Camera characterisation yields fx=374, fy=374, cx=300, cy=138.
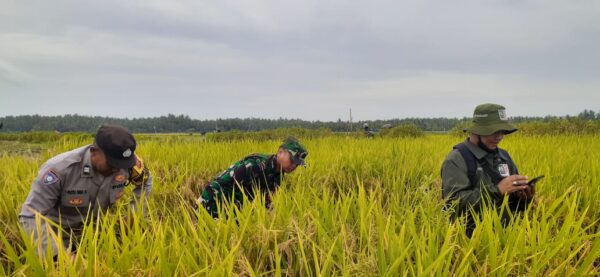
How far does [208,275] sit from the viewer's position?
1.26 metres

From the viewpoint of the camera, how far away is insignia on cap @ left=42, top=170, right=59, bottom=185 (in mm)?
2324

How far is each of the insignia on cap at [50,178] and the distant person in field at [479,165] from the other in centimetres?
256

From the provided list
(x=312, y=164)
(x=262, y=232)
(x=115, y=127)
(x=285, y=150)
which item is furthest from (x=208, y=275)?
(x=312, y=164)

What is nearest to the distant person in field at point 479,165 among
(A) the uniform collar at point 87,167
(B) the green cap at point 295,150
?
(B) the green cap at point 295,150

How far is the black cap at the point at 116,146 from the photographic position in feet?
7.69

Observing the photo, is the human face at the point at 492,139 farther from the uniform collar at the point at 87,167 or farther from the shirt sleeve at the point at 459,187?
the uniform collar at the point at 87,167

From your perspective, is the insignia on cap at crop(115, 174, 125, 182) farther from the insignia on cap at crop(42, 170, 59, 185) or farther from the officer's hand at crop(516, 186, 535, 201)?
the officer's hand at crop(516, 186, 535, 201)

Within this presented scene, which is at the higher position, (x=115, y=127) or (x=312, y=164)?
(x=115, y=127)

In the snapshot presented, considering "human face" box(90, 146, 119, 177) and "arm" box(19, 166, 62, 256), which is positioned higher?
"human face" box(90, 146, 119, 177)

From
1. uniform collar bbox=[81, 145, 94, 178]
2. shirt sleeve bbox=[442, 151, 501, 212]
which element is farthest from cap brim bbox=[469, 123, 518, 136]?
uniform collar bbox=[81, 145, 94, 178]

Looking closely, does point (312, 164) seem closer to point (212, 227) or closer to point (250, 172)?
point (250, 172)

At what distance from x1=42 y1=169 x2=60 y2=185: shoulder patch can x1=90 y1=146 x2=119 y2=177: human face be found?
23 centimetres

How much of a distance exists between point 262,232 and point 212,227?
1.19 ft

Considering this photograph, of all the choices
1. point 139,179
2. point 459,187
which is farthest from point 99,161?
point 459,187
